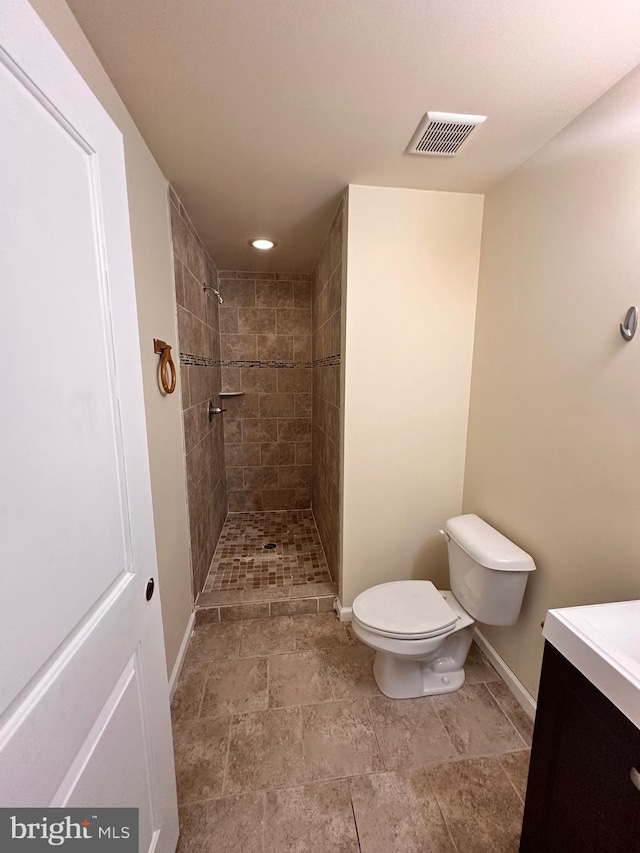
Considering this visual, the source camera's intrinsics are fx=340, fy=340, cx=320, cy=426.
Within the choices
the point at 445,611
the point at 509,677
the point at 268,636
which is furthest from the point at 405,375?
the point at 268,636

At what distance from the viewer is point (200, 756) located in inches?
51.8

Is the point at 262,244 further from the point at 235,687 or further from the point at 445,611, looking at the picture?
the point at 235,687

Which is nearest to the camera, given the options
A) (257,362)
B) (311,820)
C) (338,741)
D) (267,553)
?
(311,820)

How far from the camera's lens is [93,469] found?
0.65 m

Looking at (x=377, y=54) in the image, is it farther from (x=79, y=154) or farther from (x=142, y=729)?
(x=142, y=729)

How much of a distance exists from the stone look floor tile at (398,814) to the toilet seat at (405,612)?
0.46m

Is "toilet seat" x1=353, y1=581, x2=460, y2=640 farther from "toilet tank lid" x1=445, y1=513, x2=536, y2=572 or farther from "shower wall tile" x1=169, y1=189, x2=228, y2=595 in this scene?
"shower wall tile" x1=169, y1=189, x2=228, y2=595

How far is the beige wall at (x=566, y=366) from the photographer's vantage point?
107cm

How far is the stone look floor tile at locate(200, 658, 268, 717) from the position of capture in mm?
1516

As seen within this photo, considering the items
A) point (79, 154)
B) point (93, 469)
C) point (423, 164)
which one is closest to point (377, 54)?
point (423, 164)

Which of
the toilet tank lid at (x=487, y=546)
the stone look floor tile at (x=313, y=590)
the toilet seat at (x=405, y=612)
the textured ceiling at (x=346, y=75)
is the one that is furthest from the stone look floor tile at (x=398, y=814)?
the textured ceiling at (x=346, y=75)

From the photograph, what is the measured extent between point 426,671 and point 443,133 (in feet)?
7.52

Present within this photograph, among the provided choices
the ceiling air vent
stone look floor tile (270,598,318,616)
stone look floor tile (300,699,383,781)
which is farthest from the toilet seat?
the ceiling air vent

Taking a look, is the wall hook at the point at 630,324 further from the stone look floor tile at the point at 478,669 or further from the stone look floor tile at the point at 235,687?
the stone look floor tile at the point at 235,687
